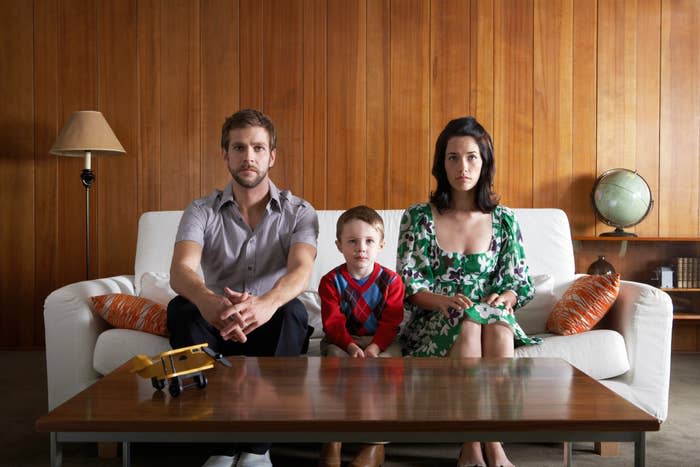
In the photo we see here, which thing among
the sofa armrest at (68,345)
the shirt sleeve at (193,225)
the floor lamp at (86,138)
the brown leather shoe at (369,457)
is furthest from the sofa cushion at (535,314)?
the floor lamp at (86,138)

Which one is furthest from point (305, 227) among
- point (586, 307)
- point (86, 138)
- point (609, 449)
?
point (86, 138)

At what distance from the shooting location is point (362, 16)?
3.89m

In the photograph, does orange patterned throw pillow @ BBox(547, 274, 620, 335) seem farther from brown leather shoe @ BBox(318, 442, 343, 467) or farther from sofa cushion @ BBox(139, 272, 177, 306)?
sofa cushion @ BBox(139, 272, 177, 306)

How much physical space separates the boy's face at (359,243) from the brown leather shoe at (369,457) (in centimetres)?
57

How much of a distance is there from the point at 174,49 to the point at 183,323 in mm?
2457

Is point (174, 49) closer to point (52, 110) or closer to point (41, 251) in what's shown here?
point (52, 110)

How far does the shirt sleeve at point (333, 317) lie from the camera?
207 centimetres

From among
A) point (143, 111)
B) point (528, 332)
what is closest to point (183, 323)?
point (528, 332)

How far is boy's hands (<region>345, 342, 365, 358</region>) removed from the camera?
1.98m

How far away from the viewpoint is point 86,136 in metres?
3.49

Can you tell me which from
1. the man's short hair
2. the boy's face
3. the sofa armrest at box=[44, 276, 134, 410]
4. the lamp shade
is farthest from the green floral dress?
the lamp shade

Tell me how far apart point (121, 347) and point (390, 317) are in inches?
34.6

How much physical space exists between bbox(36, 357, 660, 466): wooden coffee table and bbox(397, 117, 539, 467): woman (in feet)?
2.29

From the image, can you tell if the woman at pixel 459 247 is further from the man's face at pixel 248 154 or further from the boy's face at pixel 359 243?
the man's face at pixel 248 154
